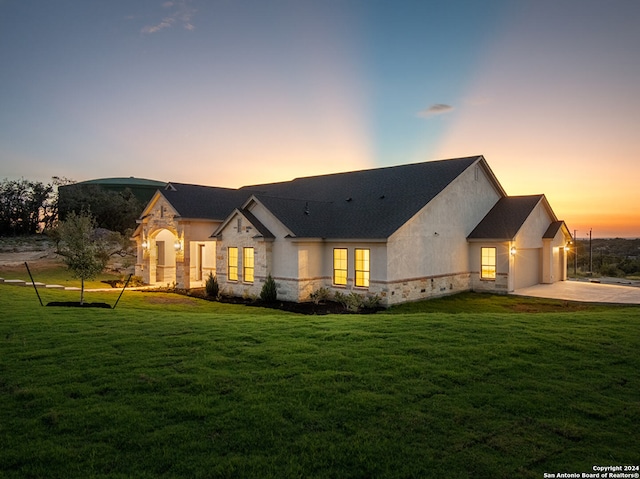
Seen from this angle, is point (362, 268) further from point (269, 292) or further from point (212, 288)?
point (212, 288)

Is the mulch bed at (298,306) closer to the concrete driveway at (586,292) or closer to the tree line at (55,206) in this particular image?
the concrete driveway at (586,292)

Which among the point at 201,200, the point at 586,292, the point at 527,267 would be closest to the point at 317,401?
the point at 586,292

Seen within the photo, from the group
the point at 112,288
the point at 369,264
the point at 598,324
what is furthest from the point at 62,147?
the point at 598,324

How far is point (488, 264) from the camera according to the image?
2350cm

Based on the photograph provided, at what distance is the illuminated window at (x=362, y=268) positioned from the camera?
1964 cm

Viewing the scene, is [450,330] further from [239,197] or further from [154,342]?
[239,197]

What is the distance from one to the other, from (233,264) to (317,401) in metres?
17.8

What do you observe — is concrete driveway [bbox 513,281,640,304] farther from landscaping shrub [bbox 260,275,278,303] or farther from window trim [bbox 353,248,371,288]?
landscaping shrub [bbox 260,275,278,303]

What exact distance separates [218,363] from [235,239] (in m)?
15.4

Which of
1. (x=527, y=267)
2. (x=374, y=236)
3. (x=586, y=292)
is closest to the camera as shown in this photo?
(x=374, y=236)

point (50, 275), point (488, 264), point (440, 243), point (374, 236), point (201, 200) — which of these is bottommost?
point (50, 275)

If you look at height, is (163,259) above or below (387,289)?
above

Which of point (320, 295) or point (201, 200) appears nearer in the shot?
point (320, 295)

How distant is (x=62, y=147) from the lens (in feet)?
97.8
